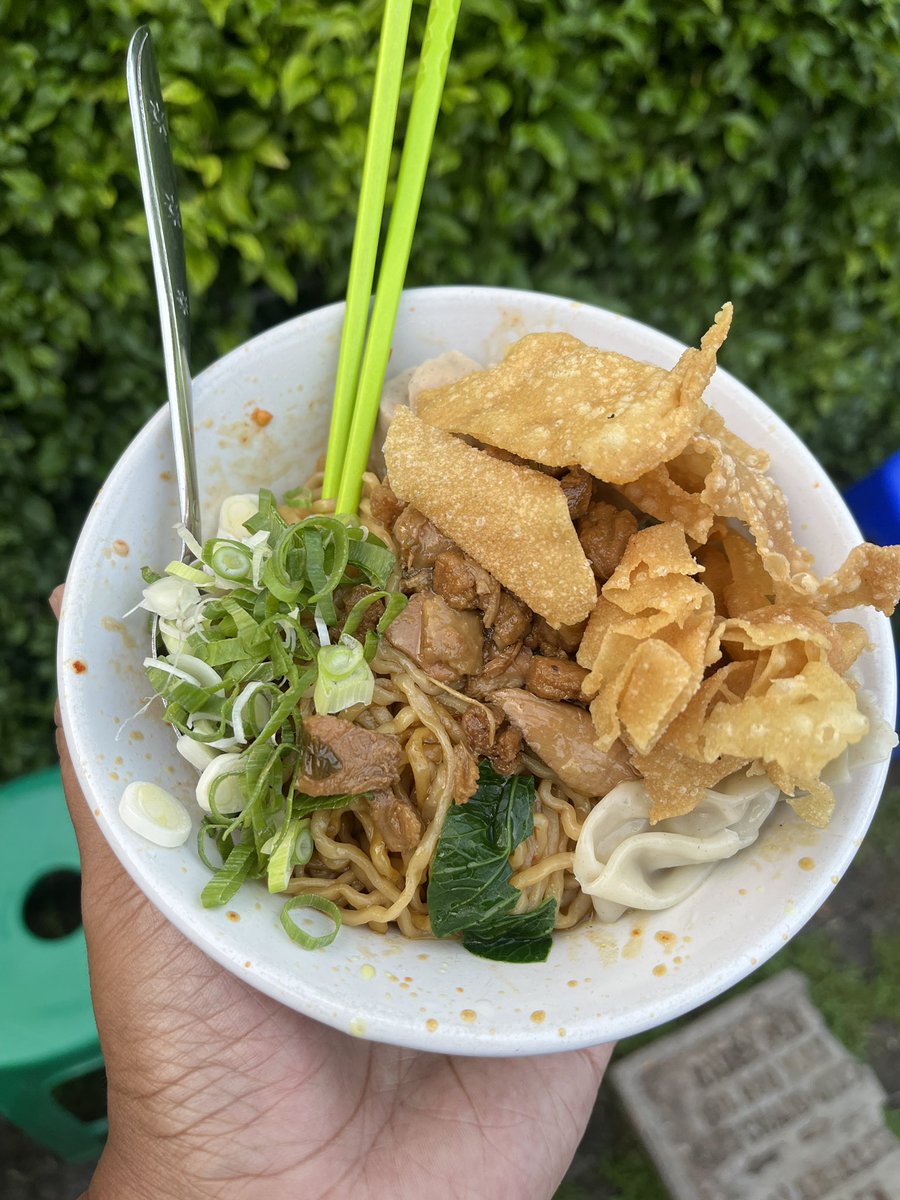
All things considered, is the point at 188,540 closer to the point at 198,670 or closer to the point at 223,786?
the point at 198,670

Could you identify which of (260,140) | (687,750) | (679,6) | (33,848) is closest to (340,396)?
(260,140)

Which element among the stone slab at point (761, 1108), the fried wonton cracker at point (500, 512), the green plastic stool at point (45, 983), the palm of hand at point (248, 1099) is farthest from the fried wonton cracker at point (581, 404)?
the stone slab at point (761, 1108)

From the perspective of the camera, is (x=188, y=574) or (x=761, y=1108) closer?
(x=188, y=574)

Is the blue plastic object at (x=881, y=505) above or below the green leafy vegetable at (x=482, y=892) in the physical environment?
above

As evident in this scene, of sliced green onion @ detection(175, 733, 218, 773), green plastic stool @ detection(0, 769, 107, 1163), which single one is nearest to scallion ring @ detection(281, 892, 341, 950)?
sliced green onion @ detection(175, 733, 218, 773)

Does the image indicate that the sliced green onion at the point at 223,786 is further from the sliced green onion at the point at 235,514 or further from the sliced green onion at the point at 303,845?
the sliced green onion at the point at 235,514

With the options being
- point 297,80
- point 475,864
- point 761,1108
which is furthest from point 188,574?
point 761,1108

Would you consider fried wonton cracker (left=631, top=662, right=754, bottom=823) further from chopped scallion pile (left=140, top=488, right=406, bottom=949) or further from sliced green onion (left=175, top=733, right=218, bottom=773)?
sliced green onion (left=175, top=733, right=218, bottom=773)
